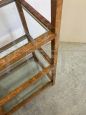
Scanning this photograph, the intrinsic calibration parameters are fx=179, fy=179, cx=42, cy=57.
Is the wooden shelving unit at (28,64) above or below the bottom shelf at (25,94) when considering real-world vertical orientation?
above

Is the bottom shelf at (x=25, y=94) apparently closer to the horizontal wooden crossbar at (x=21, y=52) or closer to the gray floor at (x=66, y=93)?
the gray floor at (x=66, y=93)

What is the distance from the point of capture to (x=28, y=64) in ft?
4.49

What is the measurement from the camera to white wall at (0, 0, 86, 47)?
971 mm

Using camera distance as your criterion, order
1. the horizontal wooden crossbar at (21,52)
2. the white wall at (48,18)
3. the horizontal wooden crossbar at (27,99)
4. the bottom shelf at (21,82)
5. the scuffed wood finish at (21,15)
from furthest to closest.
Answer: the bottom shelf at (21,82) → the horizontal wooden crossbar at (27,99) → the white wall at (48,18) → the scuffed wood finish at (21,15) → the horizontal wooden crossbar at (21,52)

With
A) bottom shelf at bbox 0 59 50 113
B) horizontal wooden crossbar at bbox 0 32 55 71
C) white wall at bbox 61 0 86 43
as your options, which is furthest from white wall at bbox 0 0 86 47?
bottom shelf at bbox 0 59 50 113

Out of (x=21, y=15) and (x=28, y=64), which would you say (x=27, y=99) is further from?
(x=21, y=15)

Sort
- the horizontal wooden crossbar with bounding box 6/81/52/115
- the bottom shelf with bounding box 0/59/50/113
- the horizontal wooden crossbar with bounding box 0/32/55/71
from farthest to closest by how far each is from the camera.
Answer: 1. the bottom shelf with bounding box 0/59/50/113
2. the horizontal wooden crossbar with bounding box 6/81/52/115
3. the horizontal wooden crossbar with bounding box 0/32/55/71

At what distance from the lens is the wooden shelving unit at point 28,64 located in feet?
2.16

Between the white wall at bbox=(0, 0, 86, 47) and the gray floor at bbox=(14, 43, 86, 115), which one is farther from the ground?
the white wall at bbox=(0, 0, 86, 47)

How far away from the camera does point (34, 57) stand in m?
1.32

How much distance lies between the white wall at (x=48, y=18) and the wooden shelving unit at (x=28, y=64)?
65mm

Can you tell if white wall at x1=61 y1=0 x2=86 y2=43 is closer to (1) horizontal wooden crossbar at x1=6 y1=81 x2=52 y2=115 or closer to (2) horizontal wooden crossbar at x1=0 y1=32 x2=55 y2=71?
(1) horizontal wooden crossbar at x1=6 y1=81 x2=52 y2=115

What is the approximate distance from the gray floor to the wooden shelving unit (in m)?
0.07

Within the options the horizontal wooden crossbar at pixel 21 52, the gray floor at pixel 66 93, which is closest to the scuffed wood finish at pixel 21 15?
the horizontal wooden crossbar at pixel 21 52
